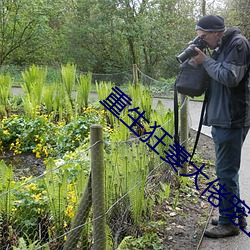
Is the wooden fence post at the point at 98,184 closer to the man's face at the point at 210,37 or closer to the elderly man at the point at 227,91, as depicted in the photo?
the elderly man at the point at 227,91

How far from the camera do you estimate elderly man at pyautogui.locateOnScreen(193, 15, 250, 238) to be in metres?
2.92

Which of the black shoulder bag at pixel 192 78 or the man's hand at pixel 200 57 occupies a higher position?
the man's hand at pixel 200 57

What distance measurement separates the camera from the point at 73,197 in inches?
115

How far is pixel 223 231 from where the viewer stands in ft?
11.2

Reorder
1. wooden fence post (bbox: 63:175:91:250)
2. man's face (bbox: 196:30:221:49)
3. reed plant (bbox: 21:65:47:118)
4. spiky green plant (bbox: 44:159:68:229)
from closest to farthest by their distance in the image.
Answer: wooden fence post (bbox: 63:175:91:250) < spiky green plant (bbox: 44:159:68:229) < man's face (bbox: 196:30:221:49) < reed plant (bbox: 21:65:47:118)

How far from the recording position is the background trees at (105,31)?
16.2 metres

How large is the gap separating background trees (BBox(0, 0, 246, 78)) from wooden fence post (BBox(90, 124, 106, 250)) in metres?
14.1

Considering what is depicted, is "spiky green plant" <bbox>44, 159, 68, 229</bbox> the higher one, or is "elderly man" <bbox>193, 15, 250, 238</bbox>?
"elderly man" <bbox>193, 15, 250, 238</bbox>

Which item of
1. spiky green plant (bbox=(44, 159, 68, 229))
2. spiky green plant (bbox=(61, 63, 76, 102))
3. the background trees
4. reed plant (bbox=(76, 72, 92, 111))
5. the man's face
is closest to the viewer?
spiky green plant (bbox=(44, 159, 68, 229))

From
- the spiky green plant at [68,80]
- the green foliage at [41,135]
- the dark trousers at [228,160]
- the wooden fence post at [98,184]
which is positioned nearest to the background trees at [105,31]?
the spiky green plant at [68,80]

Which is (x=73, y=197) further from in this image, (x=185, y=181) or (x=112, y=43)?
(x=112, y=43)

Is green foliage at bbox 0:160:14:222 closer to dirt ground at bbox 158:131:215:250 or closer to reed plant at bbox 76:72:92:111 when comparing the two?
dirt ground at bbox 158:131:215:250

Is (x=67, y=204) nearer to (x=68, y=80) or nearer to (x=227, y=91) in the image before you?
(x=227, y=91)

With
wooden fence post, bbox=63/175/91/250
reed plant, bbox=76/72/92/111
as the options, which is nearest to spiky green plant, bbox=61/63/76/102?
reed plant, bbox=76/72/92/111
